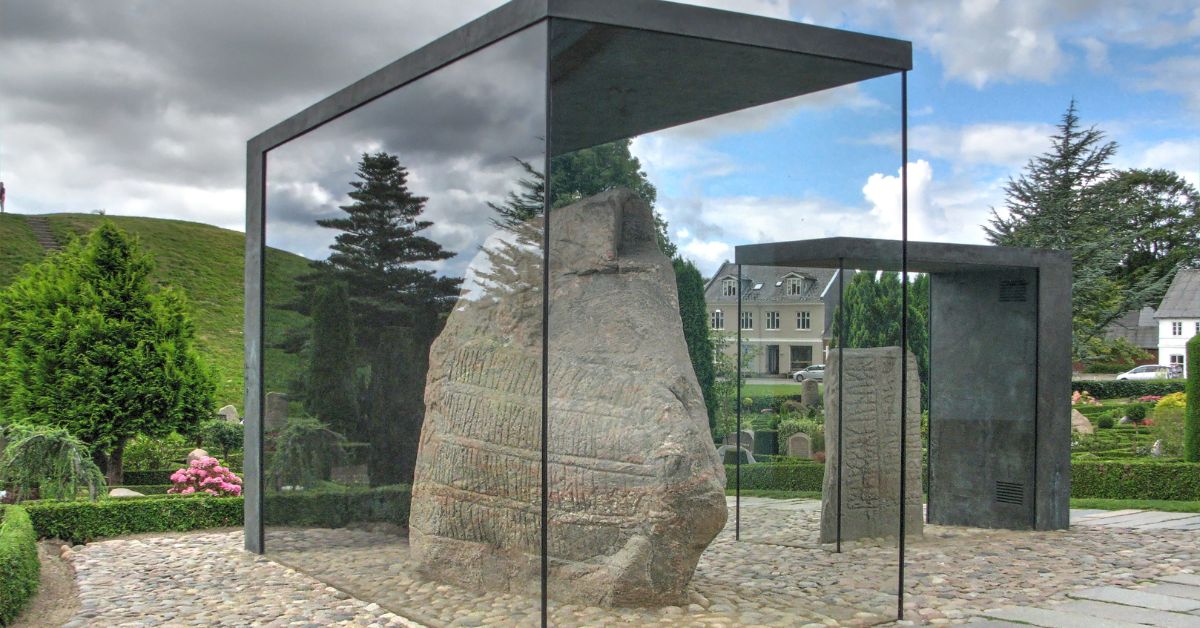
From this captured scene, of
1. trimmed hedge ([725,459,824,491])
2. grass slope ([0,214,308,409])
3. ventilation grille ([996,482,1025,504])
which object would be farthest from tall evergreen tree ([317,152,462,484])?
grass slope ([0,214,308,409])

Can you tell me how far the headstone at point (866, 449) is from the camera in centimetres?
678

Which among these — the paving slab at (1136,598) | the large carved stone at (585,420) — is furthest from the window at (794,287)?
the paving slab at (1136,598)

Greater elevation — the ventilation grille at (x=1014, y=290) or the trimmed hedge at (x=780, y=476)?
the ventilation grille at (x=1014, y=290)

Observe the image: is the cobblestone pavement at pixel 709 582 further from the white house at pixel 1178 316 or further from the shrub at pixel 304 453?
the white house at pixel 1178 316

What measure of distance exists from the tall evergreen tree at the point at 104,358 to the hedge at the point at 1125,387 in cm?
2623

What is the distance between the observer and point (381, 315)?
266 inches

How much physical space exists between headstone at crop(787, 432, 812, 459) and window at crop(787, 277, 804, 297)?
4.18ft

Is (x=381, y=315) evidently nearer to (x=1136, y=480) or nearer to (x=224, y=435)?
(x=1136, y=480)

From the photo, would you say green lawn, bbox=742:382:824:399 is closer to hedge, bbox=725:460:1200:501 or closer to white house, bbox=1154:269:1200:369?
hedge, bbox=725:460:1200:501

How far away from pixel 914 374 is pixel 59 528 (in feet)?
27.9

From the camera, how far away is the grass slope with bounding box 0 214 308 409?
3769cm

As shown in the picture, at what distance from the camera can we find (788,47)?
5.59 meters

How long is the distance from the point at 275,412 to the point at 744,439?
4.11 m

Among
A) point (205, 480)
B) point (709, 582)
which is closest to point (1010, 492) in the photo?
point (709, 582)
